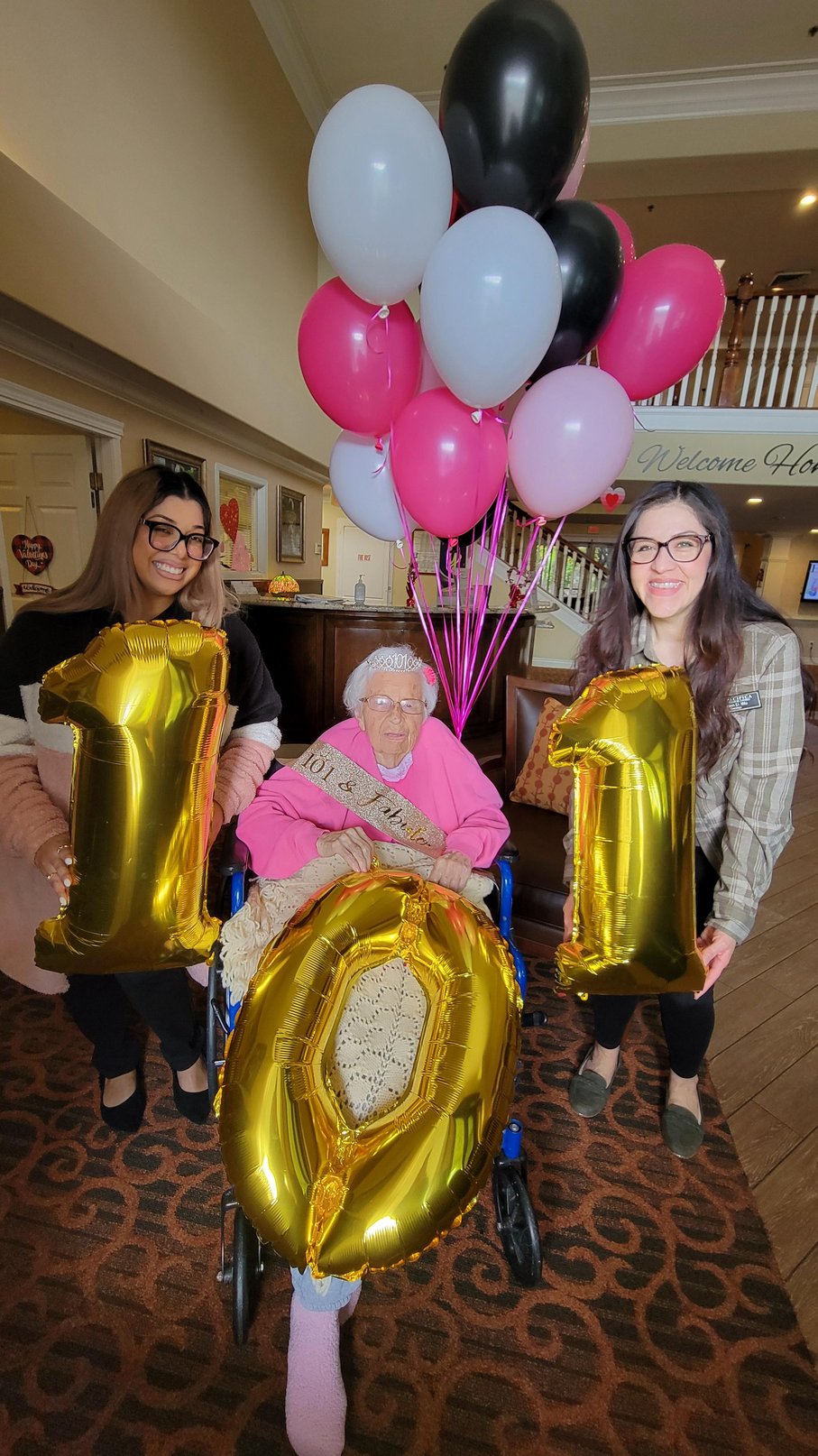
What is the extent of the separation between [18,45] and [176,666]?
11.6 feet

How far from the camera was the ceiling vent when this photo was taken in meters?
7.78

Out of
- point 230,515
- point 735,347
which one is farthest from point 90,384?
point 735,347

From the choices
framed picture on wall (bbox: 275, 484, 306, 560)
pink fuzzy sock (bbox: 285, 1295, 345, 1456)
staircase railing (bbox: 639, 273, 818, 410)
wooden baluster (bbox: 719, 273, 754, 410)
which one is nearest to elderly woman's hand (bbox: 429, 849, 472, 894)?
pink fuzzy sock (bbox: 285, 1295, 345, 1456)

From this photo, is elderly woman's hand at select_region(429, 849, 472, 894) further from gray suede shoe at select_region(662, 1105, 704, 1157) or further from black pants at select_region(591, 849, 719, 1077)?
gray suede shoe at select_region(662, 1105, 704, 1157)

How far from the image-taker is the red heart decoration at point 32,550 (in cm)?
352

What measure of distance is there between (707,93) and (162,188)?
431cm

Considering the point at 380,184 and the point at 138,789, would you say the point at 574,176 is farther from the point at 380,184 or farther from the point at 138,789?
the point at 138,789

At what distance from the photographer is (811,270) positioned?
779cm

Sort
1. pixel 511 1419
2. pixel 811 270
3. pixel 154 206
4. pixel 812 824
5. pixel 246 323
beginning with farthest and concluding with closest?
pixel 811 270
pixel 246 323
pixel 812 824
pixel 154 206
pixel 511 1419

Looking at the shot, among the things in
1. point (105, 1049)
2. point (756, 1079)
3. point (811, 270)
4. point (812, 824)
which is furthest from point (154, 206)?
point (811, 270)

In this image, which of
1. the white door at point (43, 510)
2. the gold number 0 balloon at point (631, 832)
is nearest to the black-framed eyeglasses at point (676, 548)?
the gold number 0 balloon at point (631, 832)

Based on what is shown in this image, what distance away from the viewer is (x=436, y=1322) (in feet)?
3.58

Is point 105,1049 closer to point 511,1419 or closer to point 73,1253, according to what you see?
point 73,1253

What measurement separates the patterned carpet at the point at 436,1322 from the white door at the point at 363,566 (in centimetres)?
970
